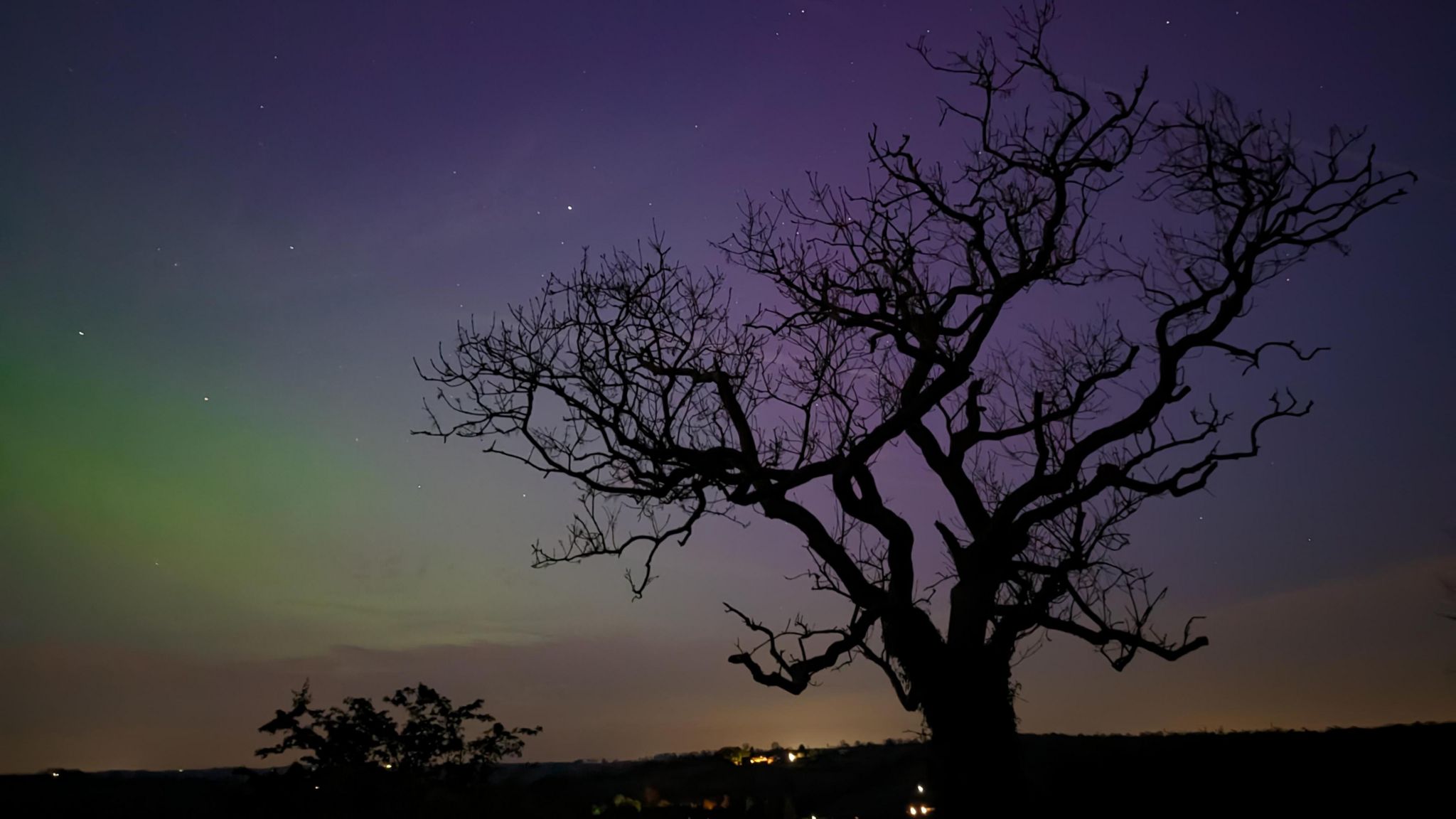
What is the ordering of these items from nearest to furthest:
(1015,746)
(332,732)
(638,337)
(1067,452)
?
1. (1015,746)
2. (1067,452)
3. (638,337)
4. (332,732)

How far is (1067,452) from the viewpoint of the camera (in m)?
9.44

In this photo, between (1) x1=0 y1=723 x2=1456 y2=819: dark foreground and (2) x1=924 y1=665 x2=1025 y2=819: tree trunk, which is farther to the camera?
(1) x1=0 y1=723 x2=1456 y2=819: dark foreground

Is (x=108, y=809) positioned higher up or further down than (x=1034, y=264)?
further down

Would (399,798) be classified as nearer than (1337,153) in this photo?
No

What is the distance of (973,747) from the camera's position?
8.62 metres

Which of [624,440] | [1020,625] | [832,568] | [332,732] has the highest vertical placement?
[624,440]

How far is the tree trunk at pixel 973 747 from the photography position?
334 inches

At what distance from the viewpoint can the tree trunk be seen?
8484 millimetres

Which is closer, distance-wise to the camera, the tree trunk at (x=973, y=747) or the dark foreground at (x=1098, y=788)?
the tree trunk at (x=973, y=747)

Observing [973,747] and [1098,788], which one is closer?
[973,747]

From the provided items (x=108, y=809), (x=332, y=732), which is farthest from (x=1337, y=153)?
(x=108, y=809)

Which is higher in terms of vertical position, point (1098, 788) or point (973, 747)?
point (973, 747)

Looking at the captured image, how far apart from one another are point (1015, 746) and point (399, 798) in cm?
697

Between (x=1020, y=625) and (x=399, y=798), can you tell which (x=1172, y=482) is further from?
(x=399, y=798)
